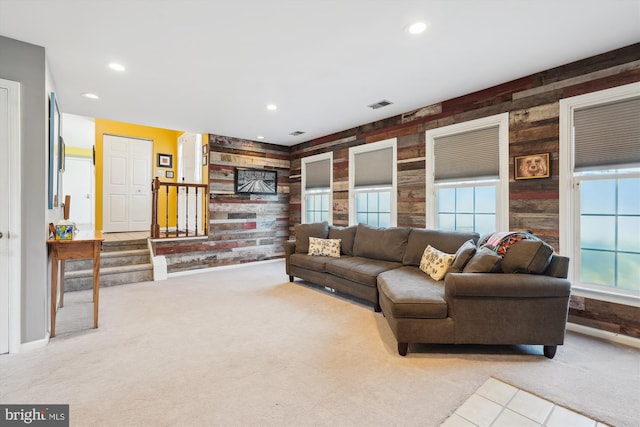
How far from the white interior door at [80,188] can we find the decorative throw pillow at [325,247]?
5232 millimetres

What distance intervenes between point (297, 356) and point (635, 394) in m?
2.22

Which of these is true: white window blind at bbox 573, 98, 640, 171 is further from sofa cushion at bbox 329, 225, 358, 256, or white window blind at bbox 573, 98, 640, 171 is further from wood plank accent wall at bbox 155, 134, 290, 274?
wood plank accent wall at bbox 155, 134, 290, 274

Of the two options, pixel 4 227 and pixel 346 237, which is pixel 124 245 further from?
pixel 346 237

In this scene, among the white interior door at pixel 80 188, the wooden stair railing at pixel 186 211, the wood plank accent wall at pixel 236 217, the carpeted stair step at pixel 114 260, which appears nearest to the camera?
the carpeted stair step at pixel 114 260

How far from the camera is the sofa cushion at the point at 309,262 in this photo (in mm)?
4113

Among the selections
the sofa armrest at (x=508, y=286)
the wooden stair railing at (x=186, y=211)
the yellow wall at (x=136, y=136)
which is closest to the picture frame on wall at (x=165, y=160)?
the yellow wall at (x=136, y=136)

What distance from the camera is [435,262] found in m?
3.14

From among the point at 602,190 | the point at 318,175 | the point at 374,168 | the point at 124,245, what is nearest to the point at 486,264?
the point at 602,190

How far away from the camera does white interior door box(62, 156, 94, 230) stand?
6438 millimetres

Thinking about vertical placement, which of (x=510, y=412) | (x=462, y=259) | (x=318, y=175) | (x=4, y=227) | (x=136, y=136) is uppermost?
(x=136, y=136)

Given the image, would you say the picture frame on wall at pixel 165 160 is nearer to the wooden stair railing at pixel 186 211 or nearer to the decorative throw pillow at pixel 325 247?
the wooden stair railing at pixel 186 211

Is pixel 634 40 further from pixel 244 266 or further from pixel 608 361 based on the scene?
pixel 244 266

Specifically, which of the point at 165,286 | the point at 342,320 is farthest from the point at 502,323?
the point at 165,286

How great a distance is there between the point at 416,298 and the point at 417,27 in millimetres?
2139
